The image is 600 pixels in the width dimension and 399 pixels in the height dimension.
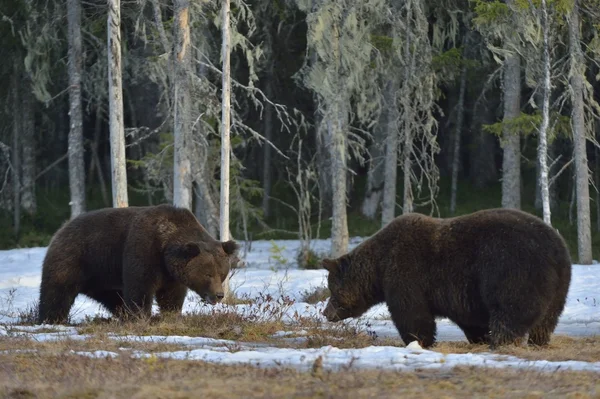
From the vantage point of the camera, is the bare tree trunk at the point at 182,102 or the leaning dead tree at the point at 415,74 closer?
the bare tree trunk at the point at 182,102

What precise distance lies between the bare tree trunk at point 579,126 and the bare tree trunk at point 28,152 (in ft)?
62.5

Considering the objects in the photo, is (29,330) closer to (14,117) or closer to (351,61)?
(351,61)

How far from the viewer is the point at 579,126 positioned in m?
22.9

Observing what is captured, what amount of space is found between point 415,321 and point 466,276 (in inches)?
30.6

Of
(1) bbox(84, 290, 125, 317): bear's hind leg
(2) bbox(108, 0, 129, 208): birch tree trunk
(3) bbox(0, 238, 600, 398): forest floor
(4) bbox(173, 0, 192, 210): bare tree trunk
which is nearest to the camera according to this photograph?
(3) bbox(0, 238, 600, 398): forest floor

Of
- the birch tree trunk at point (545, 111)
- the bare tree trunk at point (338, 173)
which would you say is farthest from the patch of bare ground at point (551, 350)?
the bare tree trunk at point (338, 173)

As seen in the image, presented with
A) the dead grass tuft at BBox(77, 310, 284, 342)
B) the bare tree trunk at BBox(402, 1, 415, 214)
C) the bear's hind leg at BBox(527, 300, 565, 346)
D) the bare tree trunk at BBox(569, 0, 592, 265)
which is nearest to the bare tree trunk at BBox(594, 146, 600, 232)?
the bare tree trunk at BBox(569, 0, 592, 265)

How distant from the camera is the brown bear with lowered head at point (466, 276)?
1011 cm

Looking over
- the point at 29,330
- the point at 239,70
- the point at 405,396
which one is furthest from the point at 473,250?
the point at 239,70

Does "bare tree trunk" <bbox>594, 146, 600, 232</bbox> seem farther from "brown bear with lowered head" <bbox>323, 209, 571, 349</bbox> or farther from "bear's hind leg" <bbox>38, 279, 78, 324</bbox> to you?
"bear's hind leg" <bbox>38, 279, 78, 324</bbox>

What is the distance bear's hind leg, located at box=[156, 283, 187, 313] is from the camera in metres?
13.5

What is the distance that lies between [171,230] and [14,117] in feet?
74.0

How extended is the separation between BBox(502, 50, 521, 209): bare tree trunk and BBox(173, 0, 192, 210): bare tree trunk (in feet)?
26.7

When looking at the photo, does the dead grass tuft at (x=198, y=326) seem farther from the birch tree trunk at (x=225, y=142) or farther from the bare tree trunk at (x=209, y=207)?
the bare tree trunk at (x=209, y=207)
